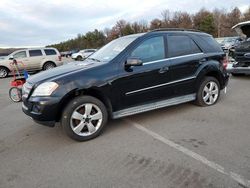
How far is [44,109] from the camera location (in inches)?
148

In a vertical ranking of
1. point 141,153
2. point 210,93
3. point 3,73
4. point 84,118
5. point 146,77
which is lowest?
point 141,153

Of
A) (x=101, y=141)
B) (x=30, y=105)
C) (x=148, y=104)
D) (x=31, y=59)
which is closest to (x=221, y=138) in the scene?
(x=148, y=104)

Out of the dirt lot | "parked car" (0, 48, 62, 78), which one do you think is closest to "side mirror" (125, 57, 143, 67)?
the dirt lot

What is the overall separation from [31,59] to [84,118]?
1332 cm

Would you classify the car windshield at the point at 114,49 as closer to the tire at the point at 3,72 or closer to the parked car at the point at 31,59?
the parked car at the point at 31,59

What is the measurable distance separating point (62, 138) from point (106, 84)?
1209 millimetres

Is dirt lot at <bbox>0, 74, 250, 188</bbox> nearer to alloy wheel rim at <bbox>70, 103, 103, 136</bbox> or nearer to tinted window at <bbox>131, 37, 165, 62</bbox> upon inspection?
alloy wheel rim at <bbox>70, 103, 103, 136</bbox>

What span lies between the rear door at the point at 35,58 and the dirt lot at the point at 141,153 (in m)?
11.5

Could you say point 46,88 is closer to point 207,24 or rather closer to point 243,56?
point 243,56

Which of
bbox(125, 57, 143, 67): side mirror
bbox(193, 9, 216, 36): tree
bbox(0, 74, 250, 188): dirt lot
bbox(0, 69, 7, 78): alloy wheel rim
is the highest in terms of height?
bbox(193, 9, 216, 36): tree

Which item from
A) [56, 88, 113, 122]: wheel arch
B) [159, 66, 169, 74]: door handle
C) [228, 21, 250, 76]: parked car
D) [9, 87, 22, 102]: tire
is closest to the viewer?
[56, 88, 113, 122]: wheel arch

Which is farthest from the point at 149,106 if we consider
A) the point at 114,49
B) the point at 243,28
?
the point at 243,28

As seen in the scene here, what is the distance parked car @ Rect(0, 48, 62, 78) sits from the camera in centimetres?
1584

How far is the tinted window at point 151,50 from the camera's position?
14.8 ft
